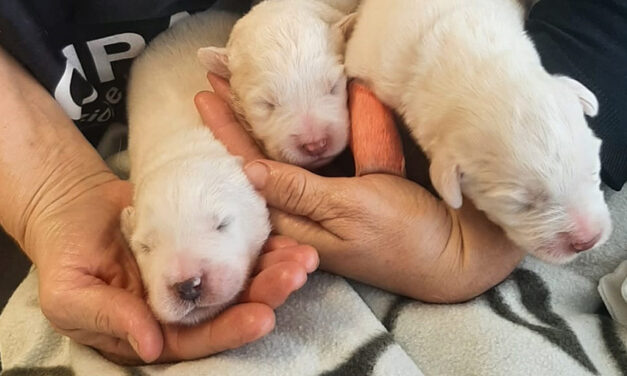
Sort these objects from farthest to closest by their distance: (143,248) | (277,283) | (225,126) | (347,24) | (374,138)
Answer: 1. (347,24)
2. (225,126)
3. (374,138)
4. (143,248)
5. (277,283)

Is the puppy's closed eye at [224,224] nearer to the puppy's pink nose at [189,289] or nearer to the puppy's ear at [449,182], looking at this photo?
the puppy's pink nose at [189,289]

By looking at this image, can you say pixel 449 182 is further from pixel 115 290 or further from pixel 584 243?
pixel 115 290

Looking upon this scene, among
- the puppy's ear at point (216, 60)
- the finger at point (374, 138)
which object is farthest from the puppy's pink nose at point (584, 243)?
the puppy's ear at point (216, 60)

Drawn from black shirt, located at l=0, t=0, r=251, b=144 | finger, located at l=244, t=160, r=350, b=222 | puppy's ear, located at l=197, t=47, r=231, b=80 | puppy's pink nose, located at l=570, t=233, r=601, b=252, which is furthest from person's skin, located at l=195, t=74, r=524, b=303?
black shirt, located at l=0, t=0, r=251, b=144

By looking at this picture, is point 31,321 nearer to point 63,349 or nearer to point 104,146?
point 63,349

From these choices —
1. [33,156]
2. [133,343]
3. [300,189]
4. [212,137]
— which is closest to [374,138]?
[300,189]

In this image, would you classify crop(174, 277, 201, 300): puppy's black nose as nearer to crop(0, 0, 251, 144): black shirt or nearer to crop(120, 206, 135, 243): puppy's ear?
crop(120, 206, 135, 243): puppy's ear
